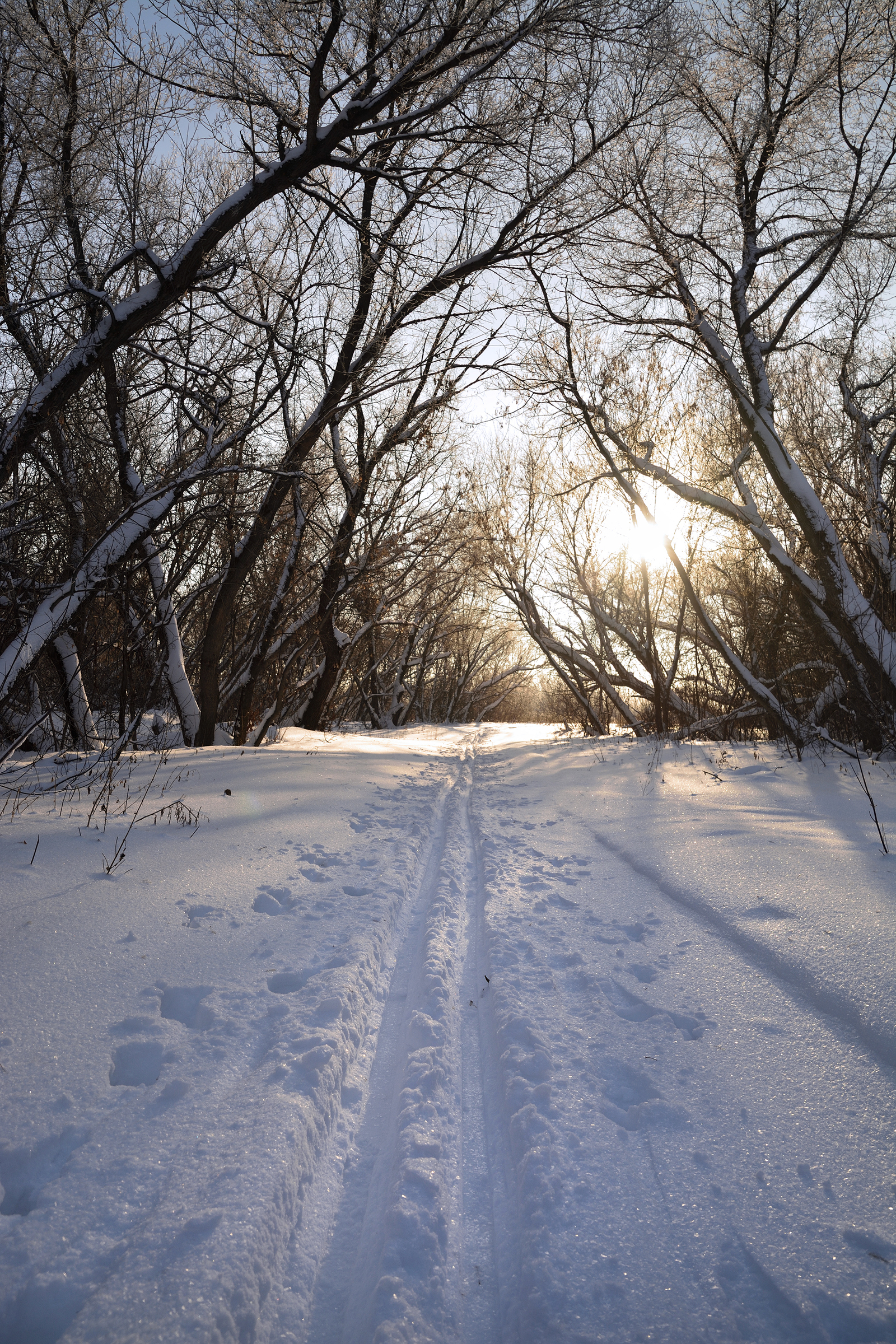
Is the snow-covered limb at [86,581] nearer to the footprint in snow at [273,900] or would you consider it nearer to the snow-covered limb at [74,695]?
the snow-covered limb at [74,695]

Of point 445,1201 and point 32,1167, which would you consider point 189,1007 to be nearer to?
point 32,1167

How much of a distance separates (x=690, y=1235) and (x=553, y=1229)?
31cm

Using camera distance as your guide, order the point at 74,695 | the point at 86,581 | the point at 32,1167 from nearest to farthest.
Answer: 1. the point at 32,1167
2. the point at 86,581
3. the point at 74,695

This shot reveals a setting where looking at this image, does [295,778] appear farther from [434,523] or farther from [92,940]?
[434,523]

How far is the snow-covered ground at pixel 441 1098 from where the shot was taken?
1.27 meters

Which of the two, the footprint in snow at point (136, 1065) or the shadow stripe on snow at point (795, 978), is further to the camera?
the shadow stripe on snow at point (795, 978)

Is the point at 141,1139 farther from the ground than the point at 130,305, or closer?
closer

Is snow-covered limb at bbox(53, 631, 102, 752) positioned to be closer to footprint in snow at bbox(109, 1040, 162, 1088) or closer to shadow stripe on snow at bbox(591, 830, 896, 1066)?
footprint in snow at bbox(109, 1040, 162, 1088)

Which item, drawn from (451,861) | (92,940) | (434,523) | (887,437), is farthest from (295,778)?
(887,437)

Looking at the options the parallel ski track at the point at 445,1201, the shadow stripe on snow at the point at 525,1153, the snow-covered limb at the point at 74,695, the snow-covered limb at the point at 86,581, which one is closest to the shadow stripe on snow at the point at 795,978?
the shadow stripe on snow at the point at 525,1153

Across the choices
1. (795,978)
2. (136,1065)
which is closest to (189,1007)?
A: (136,1065)

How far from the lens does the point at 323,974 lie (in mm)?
2467

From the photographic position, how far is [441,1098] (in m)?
1.87

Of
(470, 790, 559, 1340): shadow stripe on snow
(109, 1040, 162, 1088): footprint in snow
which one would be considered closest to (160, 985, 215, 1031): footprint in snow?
(109, 1040, 162, 1088): footprint in snow
